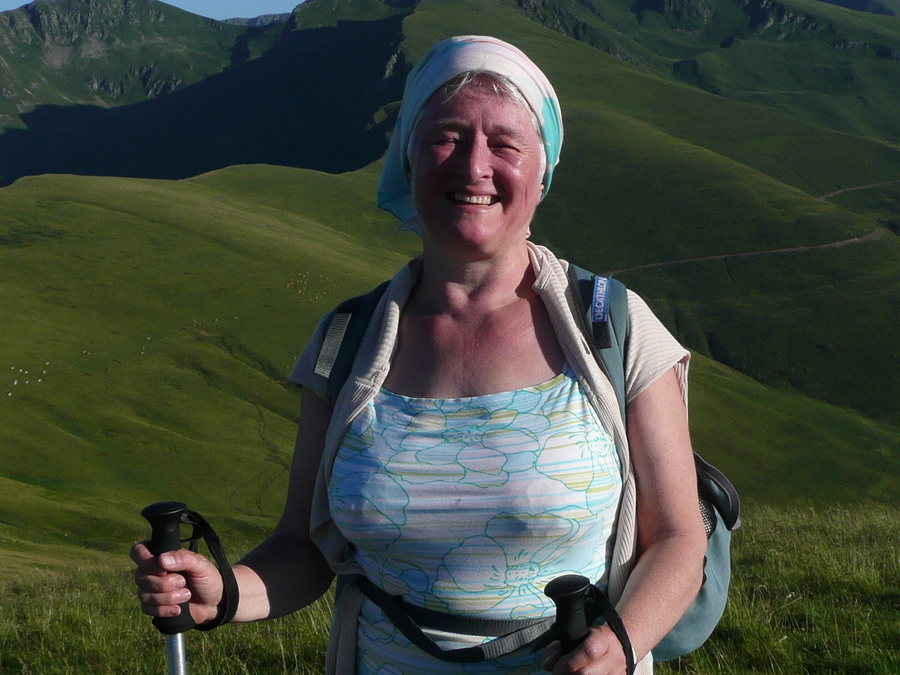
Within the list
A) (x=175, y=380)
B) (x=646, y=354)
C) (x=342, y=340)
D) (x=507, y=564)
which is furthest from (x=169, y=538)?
(x=175, y=380)

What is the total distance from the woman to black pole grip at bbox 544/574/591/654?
0.21m

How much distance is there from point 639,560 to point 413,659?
59 centimetres

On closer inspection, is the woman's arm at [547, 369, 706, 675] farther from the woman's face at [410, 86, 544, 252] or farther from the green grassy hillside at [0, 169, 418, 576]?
the green grassy hillside at [0, 169, 418, 576]

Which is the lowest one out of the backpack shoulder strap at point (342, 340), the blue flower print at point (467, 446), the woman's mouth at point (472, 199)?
the blue flower print at point (467, 446)

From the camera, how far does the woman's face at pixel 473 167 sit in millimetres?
2490

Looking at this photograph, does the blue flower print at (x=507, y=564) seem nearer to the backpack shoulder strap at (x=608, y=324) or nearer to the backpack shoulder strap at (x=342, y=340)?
the backpack shoulder strap at (x=608, y=324)

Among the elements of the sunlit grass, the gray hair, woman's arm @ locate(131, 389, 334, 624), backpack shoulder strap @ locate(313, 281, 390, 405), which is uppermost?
the gray hair

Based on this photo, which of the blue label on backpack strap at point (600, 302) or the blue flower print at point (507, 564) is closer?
the blue flower print at point (507, 564)

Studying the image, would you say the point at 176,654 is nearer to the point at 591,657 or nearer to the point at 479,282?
the point at 591,657

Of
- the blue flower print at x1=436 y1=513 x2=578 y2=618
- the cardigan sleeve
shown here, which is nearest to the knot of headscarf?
the cardigan sleeve

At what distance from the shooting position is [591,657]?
2031mm

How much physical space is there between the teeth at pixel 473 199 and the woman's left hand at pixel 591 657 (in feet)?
3.42

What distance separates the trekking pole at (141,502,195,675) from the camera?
2297 mm

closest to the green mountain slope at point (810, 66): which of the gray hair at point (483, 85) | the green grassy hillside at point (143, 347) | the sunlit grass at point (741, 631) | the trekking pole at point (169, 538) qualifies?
the green grassy hillside at point (143, 347)
